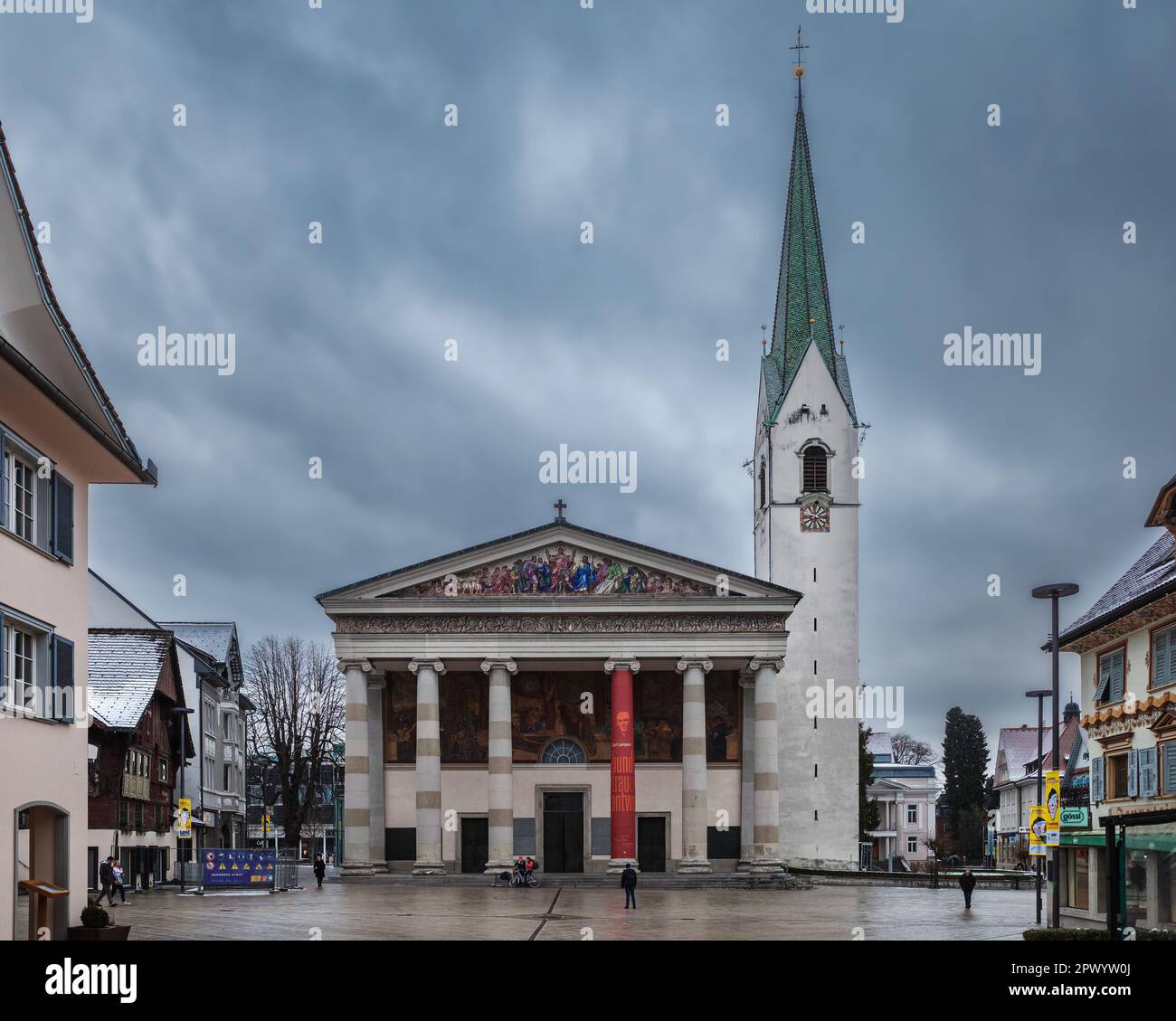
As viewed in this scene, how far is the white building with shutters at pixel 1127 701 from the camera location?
34219mm

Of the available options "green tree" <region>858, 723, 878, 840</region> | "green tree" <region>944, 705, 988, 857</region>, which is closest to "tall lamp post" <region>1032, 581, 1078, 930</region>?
"green tree" <region>858, 723, 878, 840</region>

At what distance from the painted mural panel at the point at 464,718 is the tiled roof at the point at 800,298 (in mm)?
22050

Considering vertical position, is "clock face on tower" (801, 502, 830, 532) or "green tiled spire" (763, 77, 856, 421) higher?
"green tiled spire" (763, 77, 856, 421)

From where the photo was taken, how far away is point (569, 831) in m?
63.5

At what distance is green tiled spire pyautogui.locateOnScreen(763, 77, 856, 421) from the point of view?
2990 inches

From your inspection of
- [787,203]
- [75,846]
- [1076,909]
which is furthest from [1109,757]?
[787,203]

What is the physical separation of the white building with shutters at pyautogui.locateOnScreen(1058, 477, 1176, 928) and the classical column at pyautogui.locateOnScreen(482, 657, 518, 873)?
74.8ft

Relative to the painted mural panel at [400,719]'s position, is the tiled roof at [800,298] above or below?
above

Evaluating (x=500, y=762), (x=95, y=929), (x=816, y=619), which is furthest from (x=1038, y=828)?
(x=816, y=619)

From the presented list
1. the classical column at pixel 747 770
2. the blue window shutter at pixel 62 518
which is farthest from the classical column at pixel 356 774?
the blue window shutter at pixel 62 518

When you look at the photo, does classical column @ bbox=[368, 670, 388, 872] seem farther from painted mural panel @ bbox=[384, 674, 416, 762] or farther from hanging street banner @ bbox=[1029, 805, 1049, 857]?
hanging street banner @ bbox=[1029, 805, 1049, 857]

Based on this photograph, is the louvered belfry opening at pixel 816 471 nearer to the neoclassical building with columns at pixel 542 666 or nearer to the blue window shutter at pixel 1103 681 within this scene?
the neoclassical building with columns at pixel 542 666
